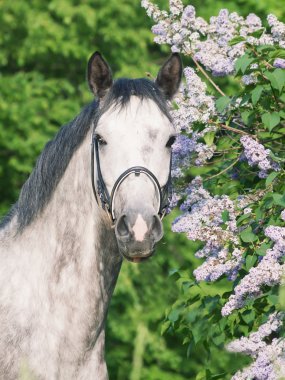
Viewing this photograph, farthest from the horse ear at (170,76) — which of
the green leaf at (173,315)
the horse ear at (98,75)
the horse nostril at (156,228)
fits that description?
the green leaf at (173,315)

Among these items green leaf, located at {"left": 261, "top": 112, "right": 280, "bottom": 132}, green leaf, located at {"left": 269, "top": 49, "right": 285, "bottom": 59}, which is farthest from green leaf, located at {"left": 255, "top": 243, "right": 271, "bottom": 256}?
green leaf, located at {"left": 269, "top": 49, "right": 285, "bottom": 59}

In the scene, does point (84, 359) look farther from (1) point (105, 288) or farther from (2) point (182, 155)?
(2) point (182, 155)

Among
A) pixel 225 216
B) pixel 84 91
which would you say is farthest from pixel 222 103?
pixel 84 91

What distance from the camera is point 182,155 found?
5730 millimetres

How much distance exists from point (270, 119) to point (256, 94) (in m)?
0.16

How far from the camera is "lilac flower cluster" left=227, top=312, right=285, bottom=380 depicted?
477 centimetres

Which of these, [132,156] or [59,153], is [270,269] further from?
[59,153]

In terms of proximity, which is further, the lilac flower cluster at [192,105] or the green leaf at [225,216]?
the lilac flower cluster at [192,105]

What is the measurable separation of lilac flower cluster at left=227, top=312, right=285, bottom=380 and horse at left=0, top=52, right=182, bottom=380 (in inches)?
27.0

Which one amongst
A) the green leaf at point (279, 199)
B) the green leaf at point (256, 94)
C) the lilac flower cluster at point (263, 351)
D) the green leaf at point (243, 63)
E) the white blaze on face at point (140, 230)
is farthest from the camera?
the green leaf at point (256, 94)

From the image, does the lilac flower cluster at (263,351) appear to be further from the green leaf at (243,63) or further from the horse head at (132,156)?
the green leaf at (243,63)

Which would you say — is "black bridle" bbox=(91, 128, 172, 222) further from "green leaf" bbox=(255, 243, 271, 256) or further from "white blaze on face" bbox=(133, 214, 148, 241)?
"green leaf" bbox=(255, 243, 271, 256)

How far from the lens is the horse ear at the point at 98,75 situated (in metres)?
5.10

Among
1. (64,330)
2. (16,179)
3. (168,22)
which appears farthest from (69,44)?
(64,330)
